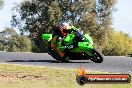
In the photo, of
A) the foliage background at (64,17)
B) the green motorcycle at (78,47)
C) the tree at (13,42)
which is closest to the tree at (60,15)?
the foliage background at (64,17)

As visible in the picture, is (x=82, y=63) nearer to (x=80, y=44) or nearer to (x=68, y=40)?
(x=80, y=44)

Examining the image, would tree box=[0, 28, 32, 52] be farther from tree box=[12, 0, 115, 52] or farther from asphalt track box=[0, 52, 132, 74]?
asphalt track box=[0, 52, 132, 74]

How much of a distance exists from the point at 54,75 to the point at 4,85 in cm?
243

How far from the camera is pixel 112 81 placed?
9969 mm

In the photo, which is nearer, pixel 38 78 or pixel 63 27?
pixel 38 78

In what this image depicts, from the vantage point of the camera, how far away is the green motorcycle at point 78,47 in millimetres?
16062

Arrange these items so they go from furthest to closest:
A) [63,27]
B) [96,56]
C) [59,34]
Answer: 1. [96,56]
2. [59,34]
3. [63,27]

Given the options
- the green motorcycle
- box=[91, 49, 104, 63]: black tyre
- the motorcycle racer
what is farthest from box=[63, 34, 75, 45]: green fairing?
box=[91, 49, 104, 63]: black tyre

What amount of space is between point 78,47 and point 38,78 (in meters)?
2.78

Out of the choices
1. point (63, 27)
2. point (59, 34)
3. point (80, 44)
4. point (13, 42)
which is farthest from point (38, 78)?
point (13, 42)

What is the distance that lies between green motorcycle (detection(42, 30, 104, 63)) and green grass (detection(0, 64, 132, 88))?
3.05 ft

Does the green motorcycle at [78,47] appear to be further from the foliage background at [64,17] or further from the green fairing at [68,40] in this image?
the foliage background at [64,17]

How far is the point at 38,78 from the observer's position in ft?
47.2

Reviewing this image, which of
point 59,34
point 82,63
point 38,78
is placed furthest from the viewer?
point 82,63
